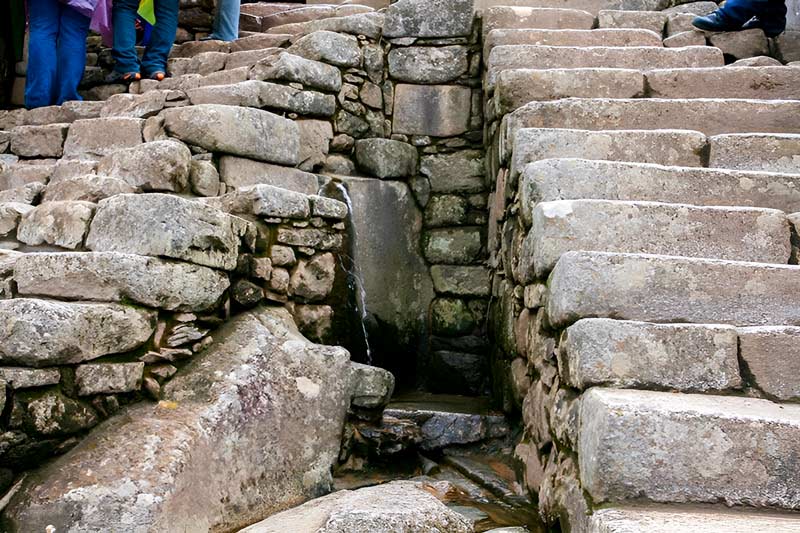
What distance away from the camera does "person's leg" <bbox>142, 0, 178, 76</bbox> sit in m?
5.36

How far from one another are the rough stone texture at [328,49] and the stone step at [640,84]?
46.6 inches

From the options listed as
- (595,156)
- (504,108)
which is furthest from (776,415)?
(504,108)

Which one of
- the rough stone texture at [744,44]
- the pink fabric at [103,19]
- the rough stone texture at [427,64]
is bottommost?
the rough stone texture at [427,64]

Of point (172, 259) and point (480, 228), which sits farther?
point (480, 228)

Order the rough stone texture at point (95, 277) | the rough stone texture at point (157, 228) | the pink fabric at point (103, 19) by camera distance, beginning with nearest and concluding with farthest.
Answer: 1. the rough stone texture at point (95, 277)
2. the rough stone texture at point (157, 228)
3. the pink fabric at point (103, 19)

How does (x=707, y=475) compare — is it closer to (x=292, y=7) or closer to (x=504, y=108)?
(x=504, y=108)

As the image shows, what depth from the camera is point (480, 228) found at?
4840mm

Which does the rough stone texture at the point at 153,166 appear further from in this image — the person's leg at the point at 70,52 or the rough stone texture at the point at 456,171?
the person's leg at the point at 70,52

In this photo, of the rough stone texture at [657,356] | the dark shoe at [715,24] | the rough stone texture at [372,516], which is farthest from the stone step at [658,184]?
the dark shoe at [715,24]

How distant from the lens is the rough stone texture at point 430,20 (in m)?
5.08

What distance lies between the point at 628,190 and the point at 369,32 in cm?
258


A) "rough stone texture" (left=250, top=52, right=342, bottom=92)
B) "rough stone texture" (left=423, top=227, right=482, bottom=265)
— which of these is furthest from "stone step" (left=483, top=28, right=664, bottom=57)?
"rough stone texture" (left=423, top=227, right=482, bottom=265)

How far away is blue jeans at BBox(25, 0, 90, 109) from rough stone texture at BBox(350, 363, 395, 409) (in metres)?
3.37

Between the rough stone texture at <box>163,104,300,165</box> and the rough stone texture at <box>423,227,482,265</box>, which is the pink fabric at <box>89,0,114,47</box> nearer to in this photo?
the rough stone texture at <box>163,104,300,165</box>
